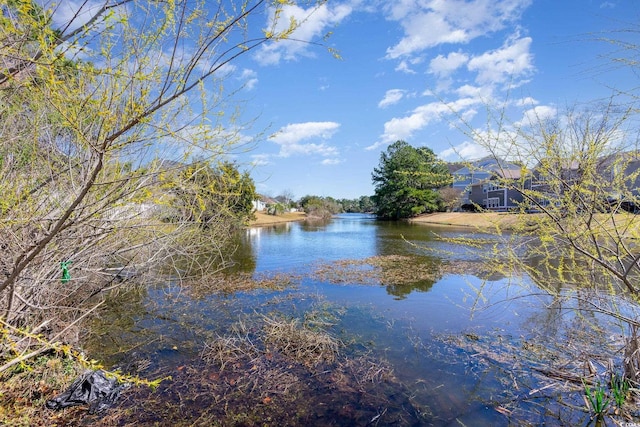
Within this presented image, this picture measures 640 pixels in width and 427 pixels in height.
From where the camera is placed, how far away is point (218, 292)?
806 cm

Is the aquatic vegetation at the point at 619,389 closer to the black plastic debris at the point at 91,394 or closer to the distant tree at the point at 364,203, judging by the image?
the black plastic debris at the point at 91,394

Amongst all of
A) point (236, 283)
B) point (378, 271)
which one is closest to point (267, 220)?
point (378, 271)

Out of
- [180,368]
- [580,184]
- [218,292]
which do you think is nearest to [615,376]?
[580,184]

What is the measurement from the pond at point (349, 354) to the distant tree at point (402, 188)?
99.9 feet

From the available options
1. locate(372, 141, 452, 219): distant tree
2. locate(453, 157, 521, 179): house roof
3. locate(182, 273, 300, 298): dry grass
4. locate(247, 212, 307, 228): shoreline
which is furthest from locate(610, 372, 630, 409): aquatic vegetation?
locate(372, 141, 452, 219): distant tree

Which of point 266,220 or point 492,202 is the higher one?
point 492,202

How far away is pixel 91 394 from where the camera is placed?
131 inches

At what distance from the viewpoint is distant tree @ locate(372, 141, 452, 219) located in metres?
38.7

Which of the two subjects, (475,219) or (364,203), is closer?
(475,219)

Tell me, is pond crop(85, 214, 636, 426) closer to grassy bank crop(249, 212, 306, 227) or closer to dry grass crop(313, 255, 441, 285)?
dry grass crop(313, 255, 441, 285)

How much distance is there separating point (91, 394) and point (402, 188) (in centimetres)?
4022

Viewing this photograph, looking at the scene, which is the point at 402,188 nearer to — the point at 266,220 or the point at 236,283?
the point at 266,220

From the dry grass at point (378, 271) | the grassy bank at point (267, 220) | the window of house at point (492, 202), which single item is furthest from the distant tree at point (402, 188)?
the dry grass at point (378, 271)

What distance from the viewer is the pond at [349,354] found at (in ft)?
11.0
